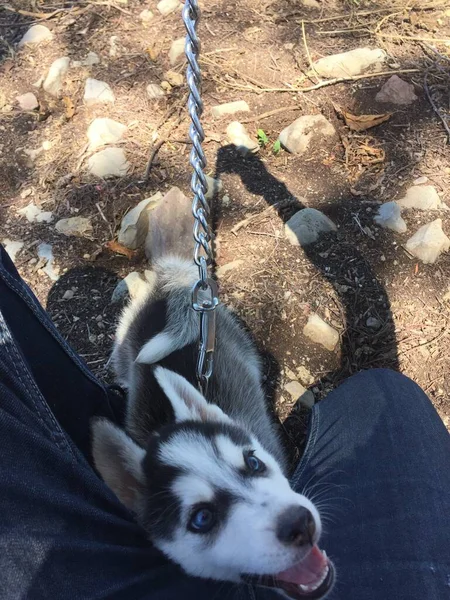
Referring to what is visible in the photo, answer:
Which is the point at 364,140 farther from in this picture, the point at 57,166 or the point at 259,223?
the point at 57,166

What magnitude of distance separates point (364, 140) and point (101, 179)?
51.9 inches

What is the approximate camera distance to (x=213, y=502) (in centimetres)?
129

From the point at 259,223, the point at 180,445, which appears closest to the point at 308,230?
the point at 259,223

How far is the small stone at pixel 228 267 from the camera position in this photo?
89.9 inches

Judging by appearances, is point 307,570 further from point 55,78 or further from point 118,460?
point 55,78

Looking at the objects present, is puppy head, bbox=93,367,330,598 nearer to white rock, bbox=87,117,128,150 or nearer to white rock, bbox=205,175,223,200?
white rock, bbox=205,175,223,200

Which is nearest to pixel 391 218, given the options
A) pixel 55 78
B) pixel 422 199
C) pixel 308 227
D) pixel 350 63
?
pixel 422 199

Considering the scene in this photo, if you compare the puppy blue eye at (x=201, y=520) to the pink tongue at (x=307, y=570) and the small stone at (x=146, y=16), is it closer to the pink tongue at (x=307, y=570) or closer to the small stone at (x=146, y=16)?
the pink tongue at (x=307, y=570)

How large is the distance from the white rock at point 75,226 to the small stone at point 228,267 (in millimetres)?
648

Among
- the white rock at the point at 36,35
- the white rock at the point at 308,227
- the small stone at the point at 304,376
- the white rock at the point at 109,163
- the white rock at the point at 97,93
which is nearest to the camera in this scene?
the small stone at the point at 304,376

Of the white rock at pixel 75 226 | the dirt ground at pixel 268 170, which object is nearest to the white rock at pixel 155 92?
the dirt ground at pixel 268 170

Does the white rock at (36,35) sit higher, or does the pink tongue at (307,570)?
the white rock at (36,35)

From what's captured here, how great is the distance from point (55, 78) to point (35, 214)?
0.92 meters

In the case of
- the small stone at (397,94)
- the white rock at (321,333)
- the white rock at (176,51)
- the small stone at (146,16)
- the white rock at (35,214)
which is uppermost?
the small stone at (146,16)
